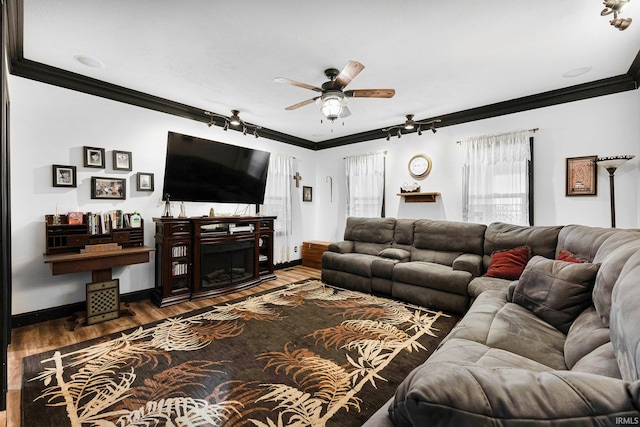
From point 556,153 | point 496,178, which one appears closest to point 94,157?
point 496,178

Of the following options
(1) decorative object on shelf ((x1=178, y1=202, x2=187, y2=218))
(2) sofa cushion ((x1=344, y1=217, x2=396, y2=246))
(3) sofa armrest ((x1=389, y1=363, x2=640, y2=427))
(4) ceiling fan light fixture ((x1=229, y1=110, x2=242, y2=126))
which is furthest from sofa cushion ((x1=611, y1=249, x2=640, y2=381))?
(4) ceiling fan light fixture ((x1=229, y1=110, x2=242, y2=126))

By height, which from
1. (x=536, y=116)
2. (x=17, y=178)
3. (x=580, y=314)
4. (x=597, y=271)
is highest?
(x=536, y=116)

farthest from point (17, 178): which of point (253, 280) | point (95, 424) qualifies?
point (253, 280)

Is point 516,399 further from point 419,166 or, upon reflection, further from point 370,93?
point 419,166

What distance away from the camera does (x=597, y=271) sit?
1.64m

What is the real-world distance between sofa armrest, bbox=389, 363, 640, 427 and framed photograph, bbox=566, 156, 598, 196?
12.9ft

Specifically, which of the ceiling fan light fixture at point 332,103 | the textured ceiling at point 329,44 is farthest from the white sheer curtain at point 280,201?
the ceiling fan light fixture at point 332,103

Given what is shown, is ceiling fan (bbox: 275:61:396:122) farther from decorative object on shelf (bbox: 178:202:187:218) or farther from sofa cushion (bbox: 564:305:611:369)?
decorative object on shelf (bbox: 178:202:187:218)

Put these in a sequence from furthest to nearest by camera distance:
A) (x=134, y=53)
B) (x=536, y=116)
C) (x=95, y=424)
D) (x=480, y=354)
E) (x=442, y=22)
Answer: (x=536, y=116), (x=134, y=53), (x=442, y=22), (x=95, y=424), (x=480, y=354)

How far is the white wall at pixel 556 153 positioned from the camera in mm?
3248

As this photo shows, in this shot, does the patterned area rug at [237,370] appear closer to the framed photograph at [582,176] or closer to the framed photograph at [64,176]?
the framed photograph at [64,176]

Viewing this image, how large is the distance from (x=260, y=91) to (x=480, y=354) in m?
3.50

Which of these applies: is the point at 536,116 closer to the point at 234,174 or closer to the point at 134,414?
the point at 234,174

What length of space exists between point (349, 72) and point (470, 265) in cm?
255
